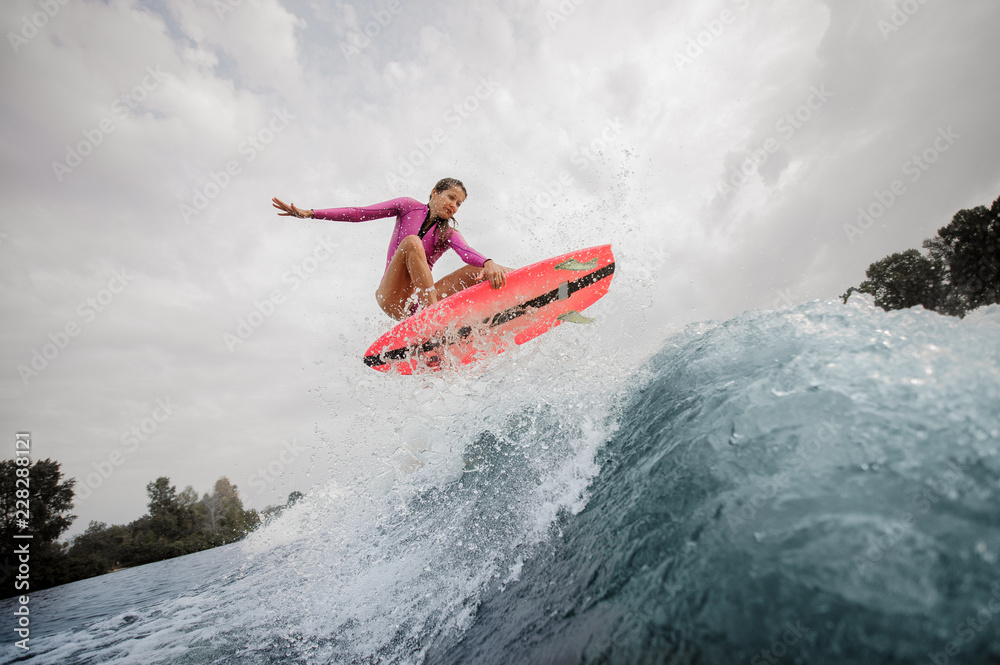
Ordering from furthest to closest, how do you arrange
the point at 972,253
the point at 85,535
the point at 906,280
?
the point at 85,535, the point at 906,280, the point at 972,253

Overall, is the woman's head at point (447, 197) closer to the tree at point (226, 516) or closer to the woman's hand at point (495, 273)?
the woman's hand at point (495, 273)

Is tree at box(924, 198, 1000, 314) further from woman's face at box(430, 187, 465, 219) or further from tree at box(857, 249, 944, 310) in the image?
woman's face at box(430, 187, 465, 219)

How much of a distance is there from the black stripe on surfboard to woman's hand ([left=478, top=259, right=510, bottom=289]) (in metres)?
0.37

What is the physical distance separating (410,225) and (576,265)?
248 centimetres

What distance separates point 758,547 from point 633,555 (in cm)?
57

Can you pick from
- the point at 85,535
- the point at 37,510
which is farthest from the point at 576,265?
the point at 85,535

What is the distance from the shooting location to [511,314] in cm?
497

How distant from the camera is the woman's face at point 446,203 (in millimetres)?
5410

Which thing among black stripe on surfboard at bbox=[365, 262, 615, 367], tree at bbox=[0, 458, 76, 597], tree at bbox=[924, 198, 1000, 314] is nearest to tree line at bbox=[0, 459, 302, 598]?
tree at bbox=[0, 458, 76, 597]

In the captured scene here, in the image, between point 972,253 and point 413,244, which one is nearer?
point 413,244

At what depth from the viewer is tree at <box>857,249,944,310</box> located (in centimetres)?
2094

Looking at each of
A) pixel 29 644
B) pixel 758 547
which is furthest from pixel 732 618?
pixel 29 644

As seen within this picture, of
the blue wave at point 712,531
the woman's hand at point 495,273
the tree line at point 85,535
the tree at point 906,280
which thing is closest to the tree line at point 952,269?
the tree at point 906,280

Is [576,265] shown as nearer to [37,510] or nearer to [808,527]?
[808,527]
